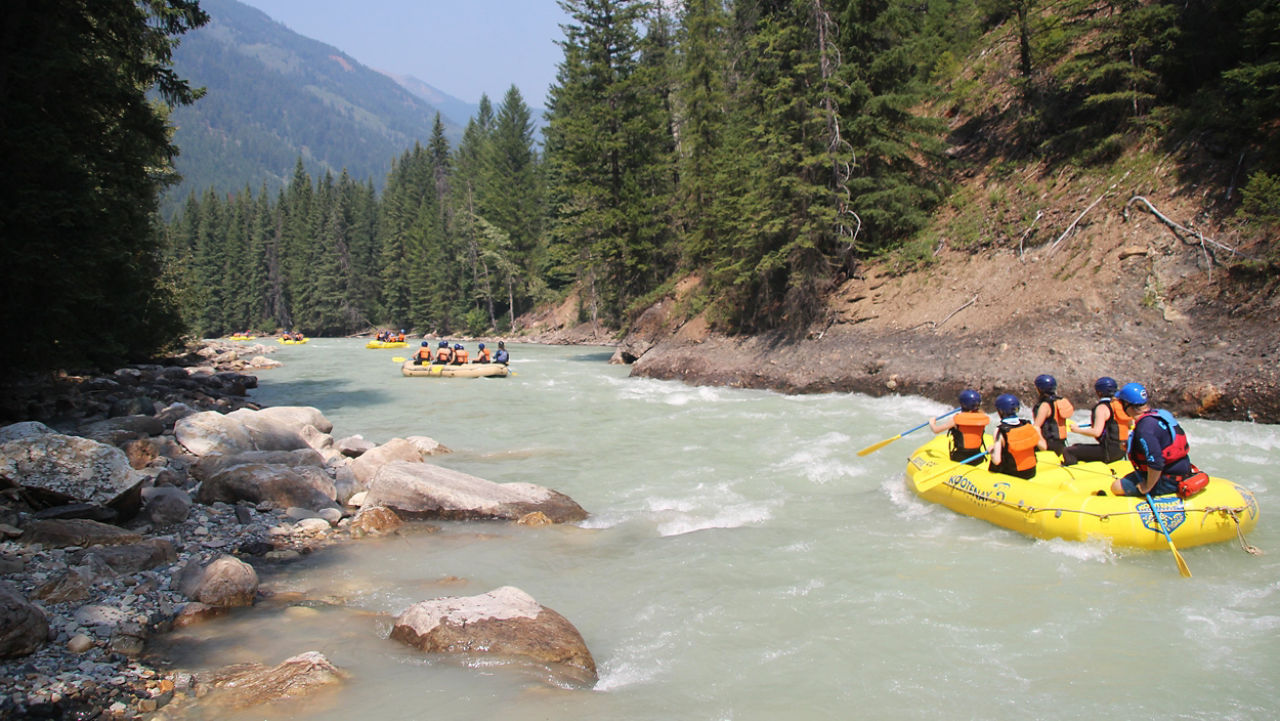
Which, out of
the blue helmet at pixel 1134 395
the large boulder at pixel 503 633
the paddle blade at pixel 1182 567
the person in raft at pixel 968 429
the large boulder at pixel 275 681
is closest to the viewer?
the large boulder at pixel 275 681

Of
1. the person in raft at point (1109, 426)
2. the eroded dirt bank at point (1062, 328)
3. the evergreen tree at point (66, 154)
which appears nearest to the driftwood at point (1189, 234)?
the eroded dirt bank at point (1062, 328)

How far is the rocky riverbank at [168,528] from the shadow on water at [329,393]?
7.30 meters

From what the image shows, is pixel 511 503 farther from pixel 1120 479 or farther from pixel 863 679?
pixel 1120 479

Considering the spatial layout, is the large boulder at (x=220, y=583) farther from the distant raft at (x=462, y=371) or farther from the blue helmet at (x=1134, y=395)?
the distant raft at (x=462, y=371)

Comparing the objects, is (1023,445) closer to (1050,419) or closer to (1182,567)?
(1050,419)

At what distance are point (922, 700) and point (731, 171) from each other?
1937 cm

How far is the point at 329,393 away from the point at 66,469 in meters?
15.0

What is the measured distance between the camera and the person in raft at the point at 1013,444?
7.66 metres

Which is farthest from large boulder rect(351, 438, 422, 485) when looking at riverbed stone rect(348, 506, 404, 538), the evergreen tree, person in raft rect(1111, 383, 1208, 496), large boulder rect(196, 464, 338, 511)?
person in raft rect(1111, 383, 1208, 496)

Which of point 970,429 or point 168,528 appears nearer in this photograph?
point 168,528

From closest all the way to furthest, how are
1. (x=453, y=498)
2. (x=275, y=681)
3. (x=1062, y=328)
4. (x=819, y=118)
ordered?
1. (x=275, y=681)
2. (x=453, y=498)
3. (x=1062, y=328)
4. (x=819, y=118)

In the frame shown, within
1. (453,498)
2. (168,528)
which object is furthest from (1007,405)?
(168,528)

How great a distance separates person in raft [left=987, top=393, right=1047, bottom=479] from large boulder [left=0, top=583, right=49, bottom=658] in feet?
27.4

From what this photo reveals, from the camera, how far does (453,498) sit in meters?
8.05
